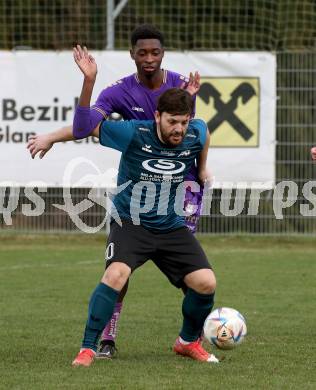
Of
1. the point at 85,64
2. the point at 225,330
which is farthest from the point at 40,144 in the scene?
the point at 225,330

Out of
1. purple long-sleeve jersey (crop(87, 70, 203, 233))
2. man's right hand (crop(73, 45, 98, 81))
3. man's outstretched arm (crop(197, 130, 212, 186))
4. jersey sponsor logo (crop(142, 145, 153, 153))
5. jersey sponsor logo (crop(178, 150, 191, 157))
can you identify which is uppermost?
man's right hand (crop(73, 45, 98, 81))

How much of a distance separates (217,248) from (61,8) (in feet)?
17.6

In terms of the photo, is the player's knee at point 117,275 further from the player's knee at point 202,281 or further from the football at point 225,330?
the football at point 225,330

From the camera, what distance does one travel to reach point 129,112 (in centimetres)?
793

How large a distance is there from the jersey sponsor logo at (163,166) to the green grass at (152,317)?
4.21 ft

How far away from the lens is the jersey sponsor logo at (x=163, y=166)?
23.7 ft

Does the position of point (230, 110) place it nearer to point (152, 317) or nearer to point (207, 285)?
point (152, 317)

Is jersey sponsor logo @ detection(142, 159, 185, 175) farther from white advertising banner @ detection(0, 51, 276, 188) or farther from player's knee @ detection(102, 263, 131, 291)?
white advertising banner @ detection(0, 51, 276, 188)

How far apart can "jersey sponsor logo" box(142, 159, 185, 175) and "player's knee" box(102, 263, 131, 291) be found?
67cm

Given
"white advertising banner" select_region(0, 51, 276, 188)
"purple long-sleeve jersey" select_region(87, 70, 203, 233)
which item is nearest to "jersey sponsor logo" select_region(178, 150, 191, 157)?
"purple long-sleeve jersey" select_region(87, 70, 203, 233)

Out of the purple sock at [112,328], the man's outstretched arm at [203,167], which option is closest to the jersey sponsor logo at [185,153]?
the man's outstretched arm at [203,167]

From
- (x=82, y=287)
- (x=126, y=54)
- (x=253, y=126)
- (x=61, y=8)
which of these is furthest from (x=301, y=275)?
(x=61, y=8)

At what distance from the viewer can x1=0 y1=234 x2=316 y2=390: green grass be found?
672 cm

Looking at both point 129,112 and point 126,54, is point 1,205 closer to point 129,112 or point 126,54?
point 126,54
